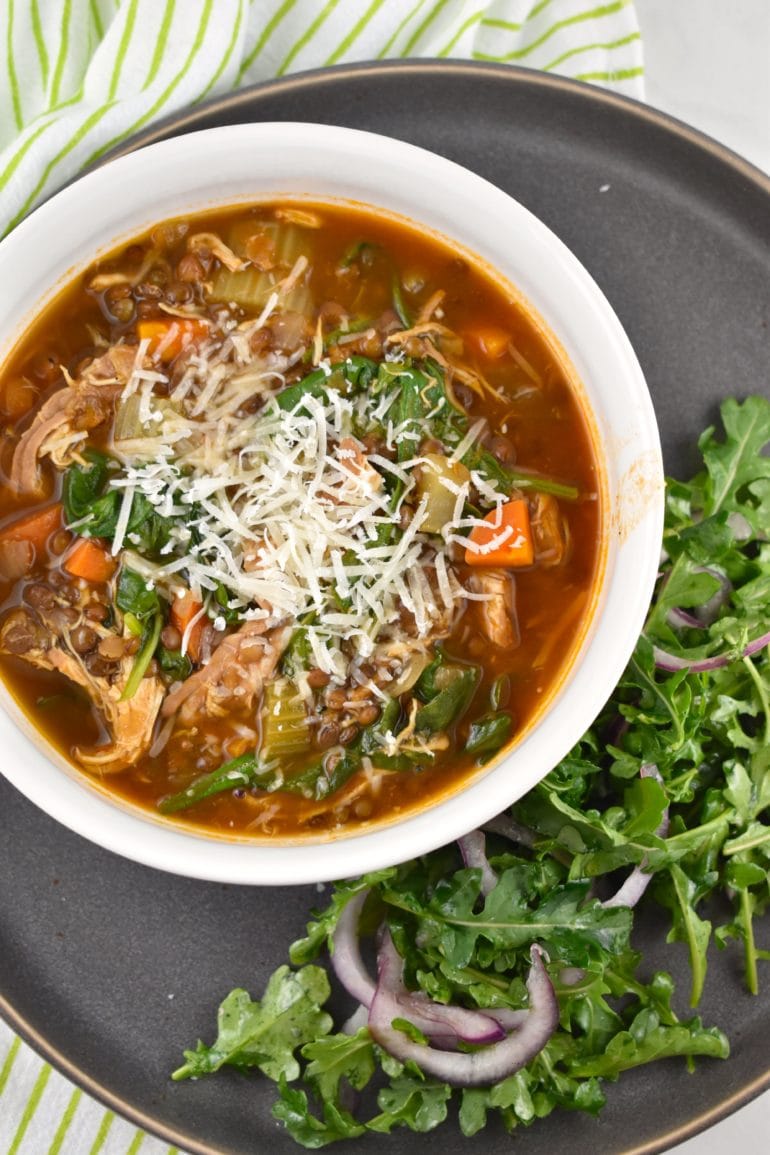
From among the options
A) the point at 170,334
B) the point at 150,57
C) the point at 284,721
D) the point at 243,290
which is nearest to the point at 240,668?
the point at 284,721

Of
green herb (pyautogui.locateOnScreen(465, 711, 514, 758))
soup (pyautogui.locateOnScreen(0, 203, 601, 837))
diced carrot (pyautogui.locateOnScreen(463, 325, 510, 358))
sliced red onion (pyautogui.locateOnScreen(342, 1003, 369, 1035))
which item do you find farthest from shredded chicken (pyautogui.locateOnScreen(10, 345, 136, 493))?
sliced red onion (pyautogui.locateOnScreen(342, 1003, 369, 1035))

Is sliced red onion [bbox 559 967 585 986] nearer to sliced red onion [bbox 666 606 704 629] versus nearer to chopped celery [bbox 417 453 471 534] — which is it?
sliced red onion [bbox 666 606 704 629]

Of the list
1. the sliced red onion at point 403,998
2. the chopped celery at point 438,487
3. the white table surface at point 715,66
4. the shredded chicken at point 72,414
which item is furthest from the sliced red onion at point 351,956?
the white table surface at point 715,66

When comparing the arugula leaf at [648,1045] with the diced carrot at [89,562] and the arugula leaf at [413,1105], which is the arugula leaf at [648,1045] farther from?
the diced carrot at [89,562]

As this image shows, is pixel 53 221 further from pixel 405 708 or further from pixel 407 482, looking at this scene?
pixel 405 708

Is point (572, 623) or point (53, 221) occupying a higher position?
point (53, 221)

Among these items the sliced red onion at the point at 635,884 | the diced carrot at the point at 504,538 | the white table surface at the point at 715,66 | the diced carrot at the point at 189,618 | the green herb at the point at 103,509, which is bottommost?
the sliced red onion at the point at 635,884

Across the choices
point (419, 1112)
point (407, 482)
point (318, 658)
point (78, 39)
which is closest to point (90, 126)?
point (78, 39)
